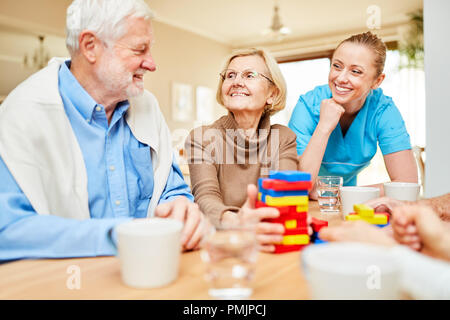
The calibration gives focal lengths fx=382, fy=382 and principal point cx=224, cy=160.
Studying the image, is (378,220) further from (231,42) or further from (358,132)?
(231,42)

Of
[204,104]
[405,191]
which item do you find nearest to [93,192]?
[405,191]

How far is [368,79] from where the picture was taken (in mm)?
1846

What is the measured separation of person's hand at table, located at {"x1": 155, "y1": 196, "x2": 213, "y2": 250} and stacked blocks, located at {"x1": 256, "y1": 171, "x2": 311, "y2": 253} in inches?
6.6

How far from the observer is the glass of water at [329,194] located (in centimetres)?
145

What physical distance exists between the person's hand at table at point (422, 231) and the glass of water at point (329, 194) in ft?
2.11

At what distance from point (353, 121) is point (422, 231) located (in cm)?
134

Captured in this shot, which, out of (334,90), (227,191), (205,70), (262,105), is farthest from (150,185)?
(205,70)

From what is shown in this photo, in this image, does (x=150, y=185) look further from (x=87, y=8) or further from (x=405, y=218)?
(x=405, y=218)

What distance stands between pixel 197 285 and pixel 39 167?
60cm

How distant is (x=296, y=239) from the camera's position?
0.90 metres

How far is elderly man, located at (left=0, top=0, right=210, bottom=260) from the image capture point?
2.85 feet

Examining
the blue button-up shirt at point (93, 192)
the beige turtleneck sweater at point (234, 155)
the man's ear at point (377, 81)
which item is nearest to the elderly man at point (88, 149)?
the blue button-up shirt at point (93, 192)

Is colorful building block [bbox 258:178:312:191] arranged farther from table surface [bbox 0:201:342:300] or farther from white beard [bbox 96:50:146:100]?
white beard [bbox 96:50:146:100]

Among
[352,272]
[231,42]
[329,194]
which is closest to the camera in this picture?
[352,272]
